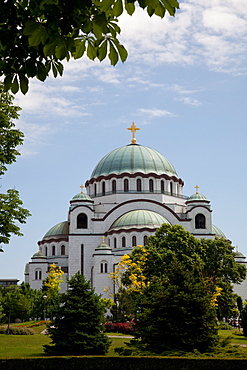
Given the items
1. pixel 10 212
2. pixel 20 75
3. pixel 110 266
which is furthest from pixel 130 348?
pixel 110 266

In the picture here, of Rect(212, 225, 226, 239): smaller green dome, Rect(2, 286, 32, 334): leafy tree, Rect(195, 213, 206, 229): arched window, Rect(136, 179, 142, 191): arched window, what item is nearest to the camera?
Rect(2, 286, 32, 334): leafy tree

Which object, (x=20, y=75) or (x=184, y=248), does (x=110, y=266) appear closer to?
(x=184, y=248)

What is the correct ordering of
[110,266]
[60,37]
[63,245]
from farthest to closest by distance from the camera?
[63,245] → [110,266] → [60,37]

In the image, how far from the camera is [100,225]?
201ft

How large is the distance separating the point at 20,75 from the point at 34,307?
2174 inches

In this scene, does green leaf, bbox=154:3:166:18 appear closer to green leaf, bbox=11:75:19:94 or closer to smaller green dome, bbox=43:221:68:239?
green leaf, bbox=11:75:19:94

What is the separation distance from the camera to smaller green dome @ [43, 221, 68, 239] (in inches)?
2746

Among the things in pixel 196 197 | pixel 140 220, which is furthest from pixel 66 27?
pixel 196 197

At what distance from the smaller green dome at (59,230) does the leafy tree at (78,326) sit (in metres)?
48.7

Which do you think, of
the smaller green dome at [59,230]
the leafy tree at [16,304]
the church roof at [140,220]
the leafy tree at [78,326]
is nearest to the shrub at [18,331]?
the leafy tree at [16,304]

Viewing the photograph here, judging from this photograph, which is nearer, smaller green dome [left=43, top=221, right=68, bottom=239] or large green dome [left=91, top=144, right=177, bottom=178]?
large green dome [left=91, top=144, right=177, bottom=178]

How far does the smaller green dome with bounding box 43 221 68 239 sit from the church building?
101cm

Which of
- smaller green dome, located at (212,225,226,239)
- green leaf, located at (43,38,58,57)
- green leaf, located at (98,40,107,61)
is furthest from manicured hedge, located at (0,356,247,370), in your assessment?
smaller green dome, located at (212,225,226,239)

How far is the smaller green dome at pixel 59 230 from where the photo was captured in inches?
2746
